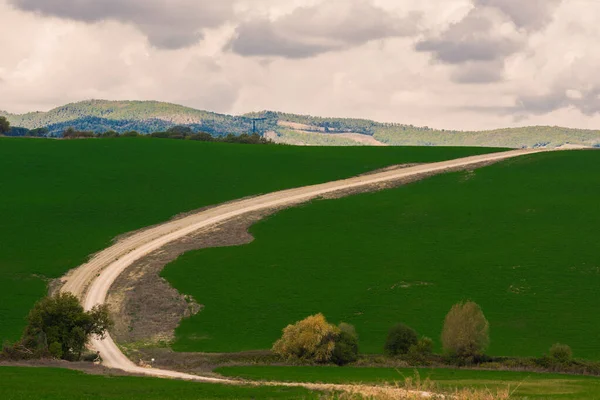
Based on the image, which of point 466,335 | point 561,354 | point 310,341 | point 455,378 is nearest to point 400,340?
point 466,335

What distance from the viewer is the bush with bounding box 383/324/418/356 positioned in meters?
72.2

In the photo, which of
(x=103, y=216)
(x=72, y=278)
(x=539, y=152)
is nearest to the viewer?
(x=72, y=278)

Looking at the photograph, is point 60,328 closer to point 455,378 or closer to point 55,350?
point 55,350

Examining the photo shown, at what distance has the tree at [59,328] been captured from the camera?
6869 centimetres

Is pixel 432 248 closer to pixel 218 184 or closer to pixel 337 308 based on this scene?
pixel 337 308

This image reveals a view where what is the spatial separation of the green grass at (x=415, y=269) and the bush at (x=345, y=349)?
5732mm

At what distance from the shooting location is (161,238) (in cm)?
10356

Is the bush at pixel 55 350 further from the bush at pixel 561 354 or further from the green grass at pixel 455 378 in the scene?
the bush at pixel 561 354

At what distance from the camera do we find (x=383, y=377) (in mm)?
56094

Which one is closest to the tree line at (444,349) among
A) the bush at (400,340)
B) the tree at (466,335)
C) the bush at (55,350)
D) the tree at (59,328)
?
the tree at (466,335)

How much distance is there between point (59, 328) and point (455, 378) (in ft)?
114

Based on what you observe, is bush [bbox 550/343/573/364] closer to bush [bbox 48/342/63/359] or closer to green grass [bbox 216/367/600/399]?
green grass [bbox 216/367/600/399]

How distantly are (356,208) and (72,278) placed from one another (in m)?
42.6

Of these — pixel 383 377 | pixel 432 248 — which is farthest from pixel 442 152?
pixel 383 377
